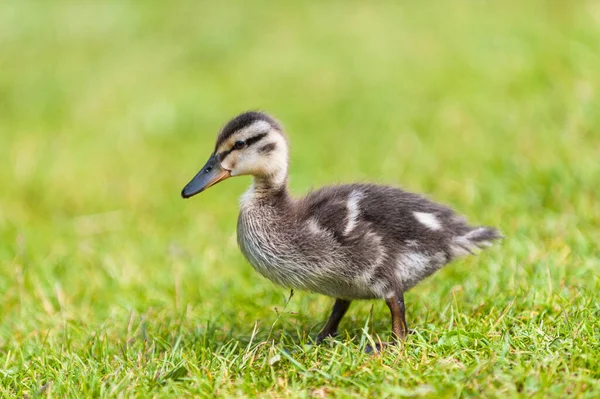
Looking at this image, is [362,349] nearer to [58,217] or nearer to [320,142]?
[58,217]

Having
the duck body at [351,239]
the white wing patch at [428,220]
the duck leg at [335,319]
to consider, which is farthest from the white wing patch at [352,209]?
the duck leg at [335,319]

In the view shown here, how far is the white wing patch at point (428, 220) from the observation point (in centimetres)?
431

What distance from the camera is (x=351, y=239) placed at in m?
4.12

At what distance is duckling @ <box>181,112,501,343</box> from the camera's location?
163 inches

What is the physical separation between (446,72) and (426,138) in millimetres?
1581

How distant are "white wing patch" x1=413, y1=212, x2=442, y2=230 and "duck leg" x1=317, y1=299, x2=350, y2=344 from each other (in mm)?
577

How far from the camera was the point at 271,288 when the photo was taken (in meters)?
5.40

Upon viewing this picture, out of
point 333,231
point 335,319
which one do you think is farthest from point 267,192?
point 335,319

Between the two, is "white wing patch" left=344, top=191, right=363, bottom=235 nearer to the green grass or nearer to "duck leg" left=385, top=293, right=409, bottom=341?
"duck leg" left=385, top=293, right=409, bottom=341

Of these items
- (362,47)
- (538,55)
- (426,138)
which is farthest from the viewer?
(362,47)

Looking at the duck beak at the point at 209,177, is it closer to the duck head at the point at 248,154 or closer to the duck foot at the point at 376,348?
the duck head at the point at 248,154

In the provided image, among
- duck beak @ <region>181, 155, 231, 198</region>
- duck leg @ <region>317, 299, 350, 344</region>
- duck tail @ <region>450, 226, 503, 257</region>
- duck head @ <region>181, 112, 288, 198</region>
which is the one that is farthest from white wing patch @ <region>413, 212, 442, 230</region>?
duck beak @ <region>181, 155, 231, 198</region>

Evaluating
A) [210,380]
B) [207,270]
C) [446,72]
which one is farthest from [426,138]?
[210,380]

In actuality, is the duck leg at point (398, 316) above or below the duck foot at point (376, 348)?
above
